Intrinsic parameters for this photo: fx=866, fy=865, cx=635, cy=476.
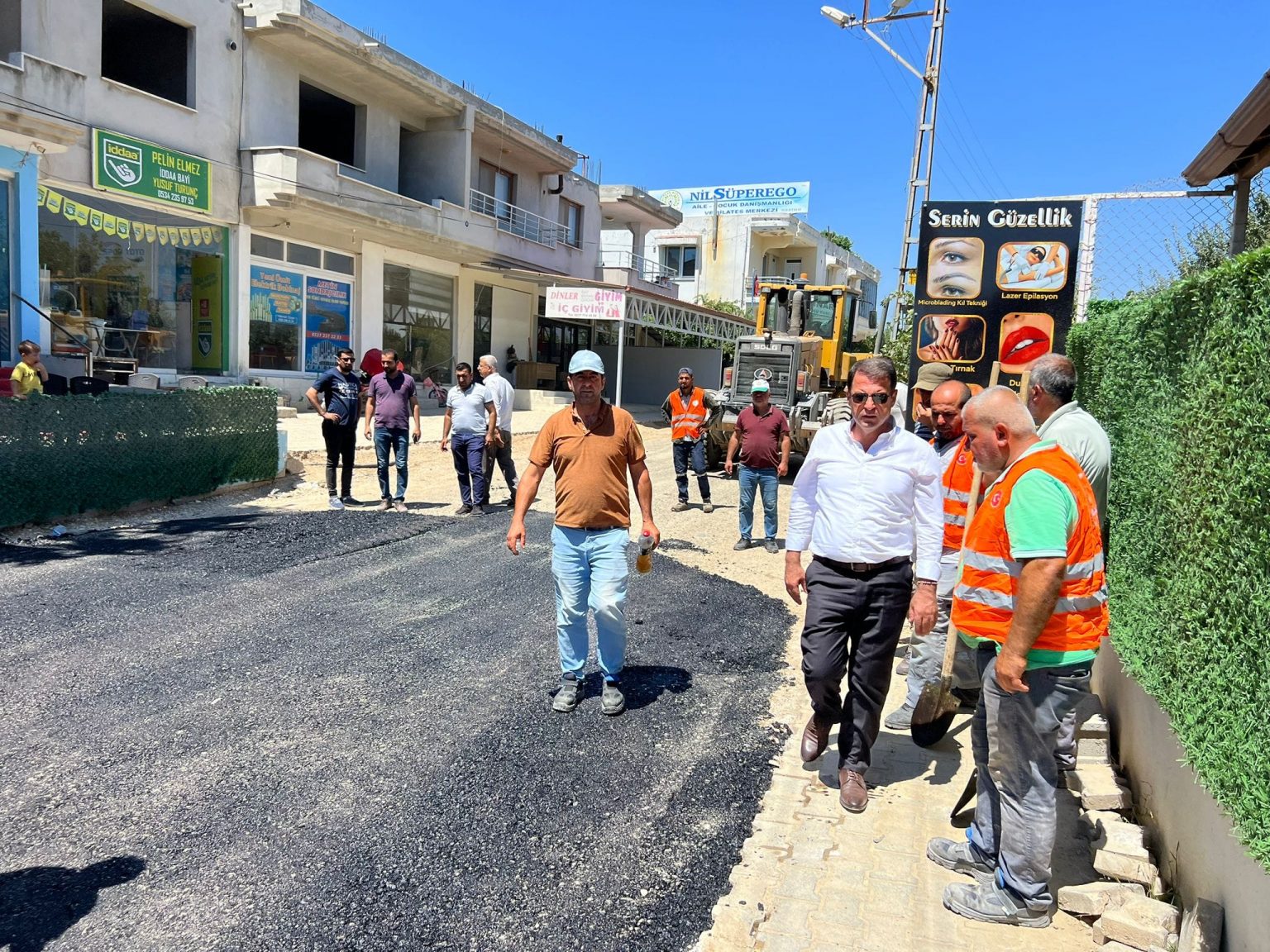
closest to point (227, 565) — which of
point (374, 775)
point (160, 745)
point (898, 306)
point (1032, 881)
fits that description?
point (160, 745)

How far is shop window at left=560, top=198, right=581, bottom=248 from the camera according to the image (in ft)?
94.2

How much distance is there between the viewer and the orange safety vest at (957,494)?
14.8ft

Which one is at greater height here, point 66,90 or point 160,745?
point 66,90

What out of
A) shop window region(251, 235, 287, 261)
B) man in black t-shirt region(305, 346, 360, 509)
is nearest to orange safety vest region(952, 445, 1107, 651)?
man in black t-shirt region(305, 346, 360, 509)

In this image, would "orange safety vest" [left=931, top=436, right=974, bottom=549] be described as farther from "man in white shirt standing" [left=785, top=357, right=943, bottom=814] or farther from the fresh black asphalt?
the fresh black asphalt

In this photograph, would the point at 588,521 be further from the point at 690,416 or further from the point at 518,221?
the point at 518,221

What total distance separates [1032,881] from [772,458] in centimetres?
629

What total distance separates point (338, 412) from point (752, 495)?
4.86m

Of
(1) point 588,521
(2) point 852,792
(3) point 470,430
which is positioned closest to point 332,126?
(3) point 470,430

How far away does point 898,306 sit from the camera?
17.0m

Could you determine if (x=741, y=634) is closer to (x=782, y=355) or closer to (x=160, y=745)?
(x=160, y=745)

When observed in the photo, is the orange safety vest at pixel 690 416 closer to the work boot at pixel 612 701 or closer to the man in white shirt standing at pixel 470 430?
the man in white shirt standing at pixel 470 430

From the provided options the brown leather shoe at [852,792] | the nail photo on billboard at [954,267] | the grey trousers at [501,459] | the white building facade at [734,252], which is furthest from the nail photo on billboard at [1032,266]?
the white building facade at [734,252]

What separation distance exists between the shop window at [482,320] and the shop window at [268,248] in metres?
7.09
